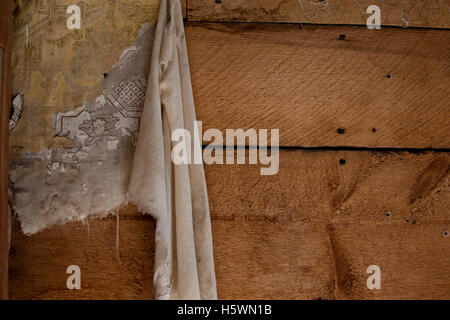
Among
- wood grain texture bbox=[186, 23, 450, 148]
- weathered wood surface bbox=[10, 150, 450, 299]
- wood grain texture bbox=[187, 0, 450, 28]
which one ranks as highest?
wood grain texture bbox=[187, 0, 450, 28]

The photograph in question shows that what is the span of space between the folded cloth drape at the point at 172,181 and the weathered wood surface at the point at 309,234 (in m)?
→ 0.06

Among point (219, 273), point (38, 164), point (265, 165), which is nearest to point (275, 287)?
point (219, 273)

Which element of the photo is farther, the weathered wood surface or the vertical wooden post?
the weathered wood surface

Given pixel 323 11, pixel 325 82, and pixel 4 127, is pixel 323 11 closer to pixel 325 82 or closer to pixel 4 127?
pixel 325 82

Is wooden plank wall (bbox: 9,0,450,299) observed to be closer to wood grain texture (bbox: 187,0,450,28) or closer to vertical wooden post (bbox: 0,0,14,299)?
wood grain texture (bbox: 187,0,450,28)

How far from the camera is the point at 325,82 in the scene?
2.60ft

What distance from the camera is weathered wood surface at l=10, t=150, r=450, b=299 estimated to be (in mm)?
746

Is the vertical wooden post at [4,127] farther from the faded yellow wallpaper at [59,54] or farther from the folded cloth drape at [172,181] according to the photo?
the folded cloth drape at [172,181]

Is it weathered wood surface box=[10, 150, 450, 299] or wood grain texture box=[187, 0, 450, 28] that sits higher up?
wood grain texture box=[187, 0, 450, 28]

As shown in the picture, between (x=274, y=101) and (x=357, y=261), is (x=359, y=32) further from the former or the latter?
(x=357, y=261)

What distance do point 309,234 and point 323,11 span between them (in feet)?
1.64

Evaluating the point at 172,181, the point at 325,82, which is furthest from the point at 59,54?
the point at 325,82

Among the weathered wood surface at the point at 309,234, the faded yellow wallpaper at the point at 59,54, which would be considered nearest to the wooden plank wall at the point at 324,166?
the weathered wood surface at the point at 309,234

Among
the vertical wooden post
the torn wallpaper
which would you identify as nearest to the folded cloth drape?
the torn wallpaper
